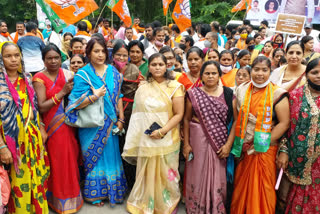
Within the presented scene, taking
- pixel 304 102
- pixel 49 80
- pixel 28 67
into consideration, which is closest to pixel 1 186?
pixel 49 80

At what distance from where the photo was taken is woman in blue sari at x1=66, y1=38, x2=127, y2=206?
294 centimetres

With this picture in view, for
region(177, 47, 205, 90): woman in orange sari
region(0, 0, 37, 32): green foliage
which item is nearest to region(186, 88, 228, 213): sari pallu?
region(177, 47, 205, 90): woman in orange sari

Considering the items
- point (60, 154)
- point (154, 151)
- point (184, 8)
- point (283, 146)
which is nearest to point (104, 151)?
point (60, 154)

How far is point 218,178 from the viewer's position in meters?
2.85

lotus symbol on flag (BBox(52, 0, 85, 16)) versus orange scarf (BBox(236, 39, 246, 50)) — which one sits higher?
lotus symbol on flag (BBox(52, 0, 85, 16))

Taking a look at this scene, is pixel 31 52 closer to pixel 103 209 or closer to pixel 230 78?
pixel 103 209

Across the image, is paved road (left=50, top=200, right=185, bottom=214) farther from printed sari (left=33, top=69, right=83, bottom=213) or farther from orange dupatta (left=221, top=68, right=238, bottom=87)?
orange dupatta (left=221, top=68, right=238, bottom=87)

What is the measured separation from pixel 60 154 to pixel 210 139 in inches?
62.4

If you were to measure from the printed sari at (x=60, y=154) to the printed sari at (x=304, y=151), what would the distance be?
223cm

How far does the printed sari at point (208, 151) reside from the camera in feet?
9.18

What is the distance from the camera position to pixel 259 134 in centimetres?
262

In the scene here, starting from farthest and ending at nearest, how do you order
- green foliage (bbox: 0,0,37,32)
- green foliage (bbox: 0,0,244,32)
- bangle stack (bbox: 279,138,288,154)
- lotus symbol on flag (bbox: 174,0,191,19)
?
green foliage (bbox: 0,0,37,32) → green foliage (bbox: 0,0,244,32) → lotus symbol on flag (bbox: 174,0,191,19) → bangle stack (bbox: 279,138,288,154)

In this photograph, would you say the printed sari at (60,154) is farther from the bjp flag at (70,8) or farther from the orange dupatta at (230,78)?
the bjp flag at (70,8)

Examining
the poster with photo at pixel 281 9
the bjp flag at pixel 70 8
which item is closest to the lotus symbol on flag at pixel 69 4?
the bjp flag at pixel 70 8
